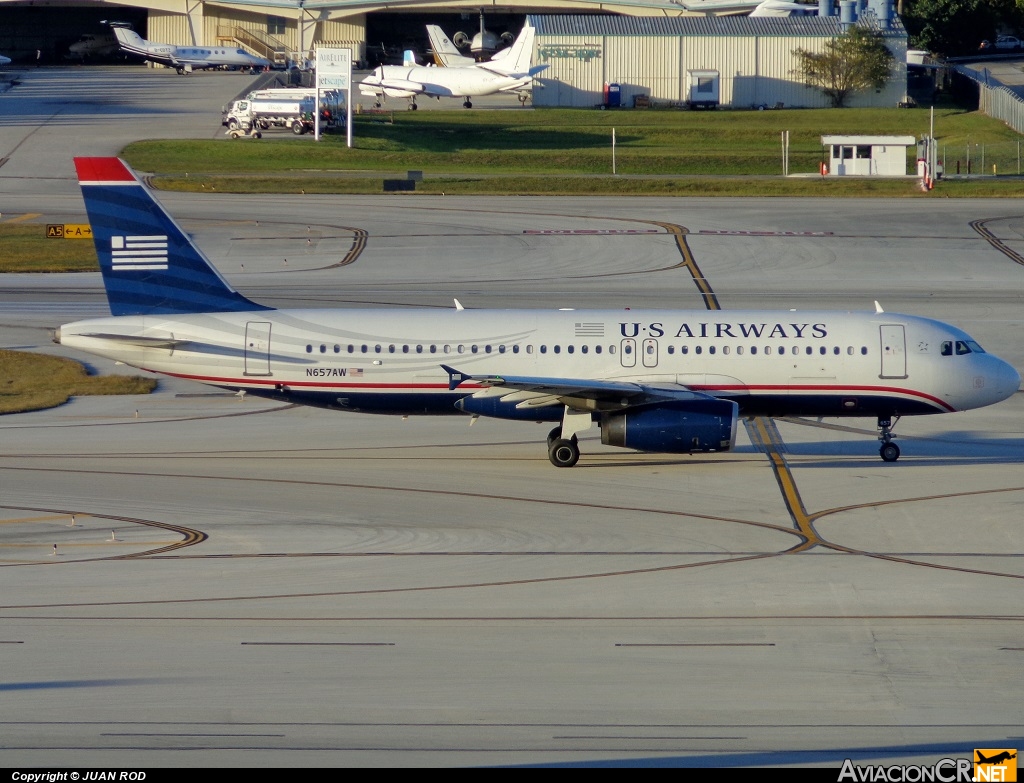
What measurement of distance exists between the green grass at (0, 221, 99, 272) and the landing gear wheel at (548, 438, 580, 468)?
3536 centimetres

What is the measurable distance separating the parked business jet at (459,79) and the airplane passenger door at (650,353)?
85.8 meters

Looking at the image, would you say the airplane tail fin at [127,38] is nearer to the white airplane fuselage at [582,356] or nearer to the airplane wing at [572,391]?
the white airplane fuselage at [582,356]

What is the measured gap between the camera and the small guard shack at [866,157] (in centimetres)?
8631

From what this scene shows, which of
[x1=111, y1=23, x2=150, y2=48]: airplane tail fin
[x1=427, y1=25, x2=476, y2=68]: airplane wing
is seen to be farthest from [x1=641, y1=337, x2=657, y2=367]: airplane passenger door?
[x1=111, y1=23, x2=150, y2=48]: airplane tail fin

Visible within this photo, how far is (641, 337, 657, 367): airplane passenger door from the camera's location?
32062 millimetres

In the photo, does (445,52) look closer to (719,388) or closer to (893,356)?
(719,388)

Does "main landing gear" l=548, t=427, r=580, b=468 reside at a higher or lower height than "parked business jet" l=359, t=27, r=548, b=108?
lower

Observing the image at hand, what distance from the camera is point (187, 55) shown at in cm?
13188

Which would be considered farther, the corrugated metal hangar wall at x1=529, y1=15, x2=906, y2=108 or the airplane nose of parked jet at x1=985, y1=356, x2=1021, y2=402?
the corrugated metal hangar wall at x1=529, y1=15, x2=906, y2=108

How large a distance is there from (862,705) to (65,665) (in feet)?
39.8

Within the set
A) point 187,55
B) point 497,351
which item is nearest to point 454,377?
point 497,351

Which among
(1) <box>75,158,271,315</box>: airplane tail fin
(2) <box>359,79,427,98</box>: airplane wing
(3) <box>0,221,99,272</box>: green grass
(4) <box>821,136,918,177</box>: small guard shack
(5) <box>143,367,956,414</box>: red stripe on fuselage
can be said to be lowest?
(5) <box>143,367,956,414</box>: red stripe on fuselage

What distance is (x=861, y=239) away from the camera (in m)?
65.8

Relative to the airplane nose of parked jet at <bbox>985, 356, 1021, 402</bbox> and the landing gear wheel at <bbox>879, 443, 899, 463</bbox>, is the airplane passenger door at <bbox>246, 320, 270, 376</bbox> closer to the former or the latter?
the landing gear wheel at <bbox>879, 443, 899, 463</bbox>
